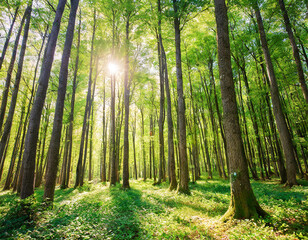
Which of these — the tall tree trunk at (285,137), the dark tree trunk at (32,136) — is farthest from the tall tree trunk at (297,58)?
the dark tree trunk at (32,136)

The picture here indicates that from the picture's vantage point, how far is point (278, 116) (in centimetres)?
969

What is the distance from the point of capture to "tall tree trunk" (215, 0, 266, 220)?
417cm

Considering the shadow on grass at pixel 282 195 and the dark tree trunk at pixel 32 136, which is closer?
the dark tree trunk at pixel 32 136

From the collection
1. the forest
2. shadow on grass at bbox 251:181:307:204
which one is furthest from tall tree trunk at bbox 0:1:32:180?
shadow on grass at bbox 251:181:307:204

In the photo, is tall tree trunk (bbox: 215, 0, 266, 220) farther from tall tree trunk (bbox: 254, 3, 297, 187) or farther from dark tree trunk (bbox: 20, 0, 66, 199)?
tall tree trunk (bbox: 254, 3, 297, 187)

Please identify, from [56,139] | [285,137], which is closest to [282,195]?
[285,137]

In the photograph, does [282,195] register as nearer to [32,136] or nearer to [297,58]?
[297,58]

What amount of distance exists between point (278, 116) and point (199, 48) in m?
10.2

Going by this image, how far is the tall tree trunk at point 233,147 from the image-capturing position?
417 centimetres

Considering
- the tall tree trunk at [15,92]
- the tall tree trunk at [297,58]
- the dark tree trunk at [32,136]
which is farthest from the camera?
the tall tree trunk at [297,58]

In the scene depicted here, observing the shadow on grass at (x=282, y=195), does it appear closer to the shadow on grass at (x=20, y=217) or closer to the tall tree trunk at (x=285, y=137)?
the tall tree trunk at (x=285, y=137)

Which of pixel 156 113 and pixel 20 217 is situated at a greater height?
pixel 156 113

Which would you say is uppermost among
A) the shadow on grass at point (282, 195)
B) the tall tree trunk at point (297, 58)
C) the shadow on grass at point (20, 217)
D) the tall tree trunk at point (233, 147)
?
the tall tree trunk at point (297, 58)

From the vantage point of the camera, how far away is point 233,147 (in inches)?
179
